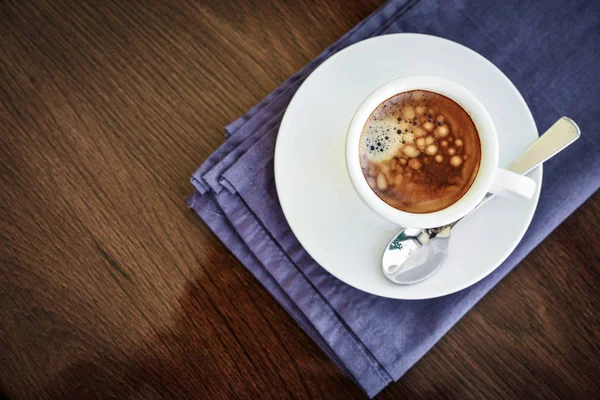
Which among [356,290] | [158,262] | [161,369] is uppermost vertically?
[158,262]

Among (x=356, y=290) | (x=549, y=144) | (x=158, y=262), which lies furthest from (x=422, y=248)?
(x=158, y=262)

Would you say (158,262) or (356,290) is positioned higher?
(158,262)

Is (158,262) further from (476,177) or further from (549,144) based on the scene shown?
(549,144)

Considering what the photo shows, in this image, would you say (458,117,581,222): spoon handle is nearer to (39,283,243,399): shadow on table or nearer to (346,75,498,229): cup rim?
(346,75,498,229): cup rim

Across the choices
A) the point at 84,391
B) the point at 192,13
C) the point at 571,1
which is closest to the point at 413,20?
the point at 571,1

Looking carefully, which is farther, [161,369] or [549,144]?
[161,369]

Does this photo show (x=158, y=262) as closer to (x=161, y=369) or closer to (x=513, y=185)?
(x=161, y=369)
